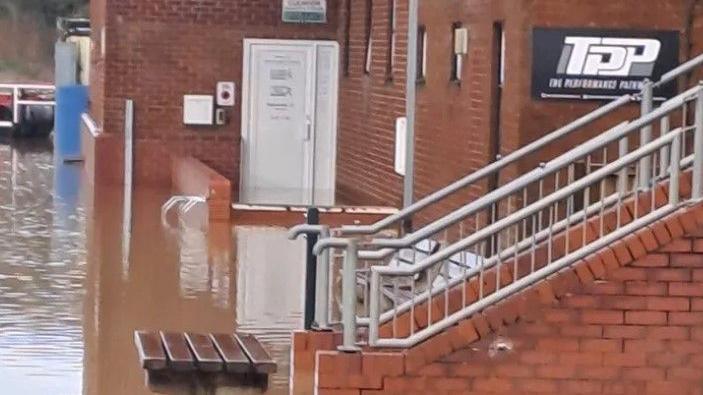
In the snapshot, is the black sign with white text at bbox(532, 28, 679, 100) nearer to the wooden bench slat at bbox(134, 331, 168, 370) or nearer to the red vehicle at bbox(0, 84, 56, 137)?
the wooden bench slat at bbox(134, 331, 168, 370)

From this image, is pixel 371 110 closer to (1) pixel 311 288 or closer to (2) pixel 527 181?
(1) pixel 311 288

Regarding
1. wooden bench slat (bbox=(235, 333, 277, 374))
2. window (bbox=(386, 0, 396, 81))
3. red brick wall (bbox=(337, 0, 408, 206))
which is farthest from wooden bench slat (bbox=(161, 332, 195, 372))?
window (bbox=(386, 0, 396, 81))

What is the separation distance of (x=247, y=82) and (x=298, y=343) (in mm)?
17671

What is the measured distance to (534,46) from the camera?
1556 centimetres

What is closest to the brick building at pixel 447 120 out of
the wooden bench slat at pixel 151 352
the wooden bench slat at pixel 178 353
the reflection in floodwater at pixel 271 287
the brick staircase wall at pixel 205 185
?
the wooden bench slat at pixel 178 353

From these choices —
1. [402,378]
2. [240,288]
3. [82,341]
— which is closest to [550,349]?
[402,378]

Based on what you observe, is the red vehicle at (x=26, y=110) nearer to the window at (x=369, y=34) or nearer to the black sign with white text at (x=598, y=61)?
the window at (x=369, y=34)

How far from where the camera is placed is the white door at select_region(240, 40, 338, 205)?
1138 inches

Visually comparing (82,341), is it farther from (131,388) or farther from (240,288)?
(240,288)

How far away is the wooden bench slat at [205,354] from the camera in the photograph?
9.88 m

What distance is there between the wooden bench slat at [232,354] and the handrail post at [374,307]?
679 mm

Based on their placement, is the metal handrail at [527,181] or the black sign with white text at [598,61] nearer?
the metal handrail at [527,181]

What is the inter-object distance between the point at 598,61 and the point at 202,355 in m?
6.39

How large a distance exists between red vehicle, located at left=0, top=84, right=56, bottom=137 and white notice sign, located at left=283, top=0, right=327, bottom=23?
16.5 metres
